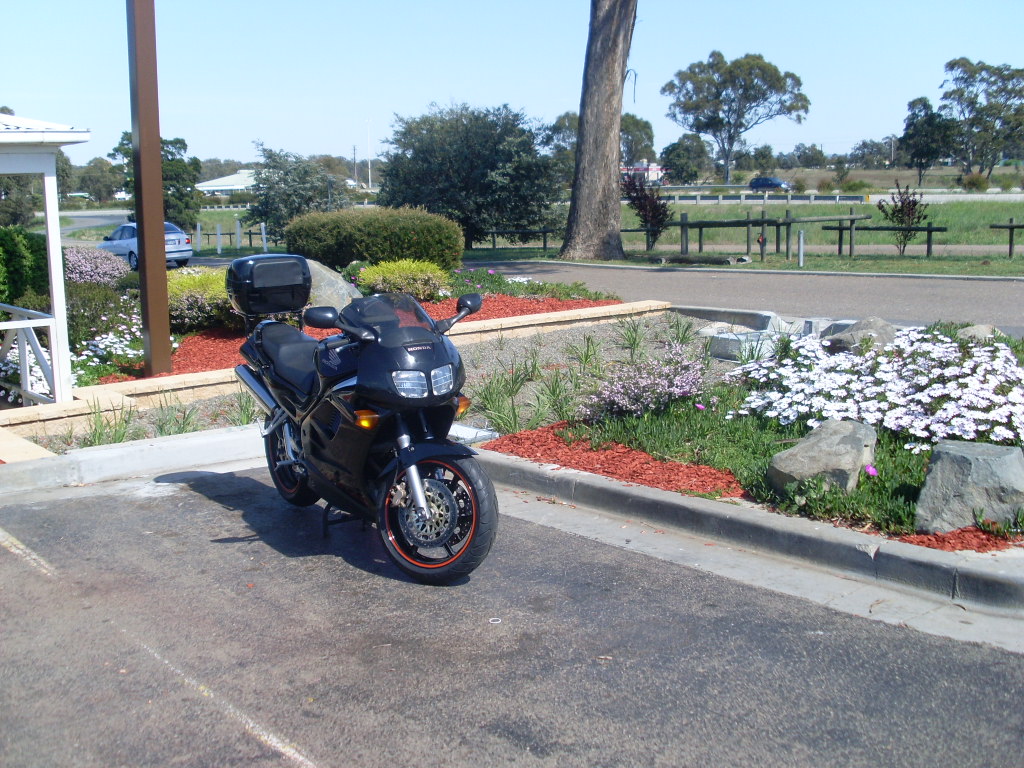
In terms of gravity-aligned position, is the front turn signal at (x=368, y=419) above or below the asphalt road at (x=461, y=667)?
above

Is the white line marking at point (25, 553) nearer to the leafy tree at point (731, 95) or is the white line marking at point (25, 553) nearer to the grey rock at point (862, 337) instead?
the grey rock at point (862, 337)

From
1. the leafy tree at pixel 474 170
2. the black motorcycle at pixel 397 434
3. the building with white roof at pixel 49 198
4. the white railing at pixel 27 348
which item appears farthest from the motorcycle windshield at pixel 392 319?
the leafy tree at pixel 474 170

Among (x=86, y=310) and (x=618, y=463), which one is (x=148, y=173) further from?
(x=618, y=463)

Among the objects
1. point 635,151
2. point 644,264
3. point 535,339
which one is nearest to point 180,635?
point 535,339

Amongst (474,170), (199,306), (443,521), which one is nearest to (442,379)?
(443,521)

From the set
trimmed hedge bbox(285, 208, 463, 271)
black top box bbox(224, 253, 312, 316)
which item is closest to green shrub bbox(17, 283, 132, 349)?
black top box bbox(224, 253, 312, 316)

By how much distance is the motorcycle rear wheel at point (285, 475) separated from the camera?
20.0 feet

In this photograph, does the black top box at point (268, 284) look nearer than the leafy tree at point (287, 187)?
Yes

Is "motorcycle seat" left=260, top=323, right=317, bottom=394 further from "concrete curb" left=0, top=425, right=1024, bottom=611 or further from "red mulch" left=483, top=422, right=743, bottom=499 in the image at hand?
"red mulch" left=483, top=422, right=743, bottom=499

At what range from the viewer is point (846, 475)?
550cm

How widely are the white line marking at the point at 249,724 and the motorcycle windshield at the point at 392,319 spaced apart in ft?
5.66

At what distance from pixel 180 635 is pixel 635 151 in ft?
337

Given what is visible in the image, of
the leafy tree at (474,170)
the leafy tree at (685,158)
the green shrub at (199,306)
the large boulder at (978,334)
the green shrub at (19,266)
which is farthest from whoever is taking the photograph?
the leafy tree at (685,158)

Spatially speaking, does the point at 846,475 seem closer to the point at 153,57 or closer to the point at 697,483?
the point at 697,483
